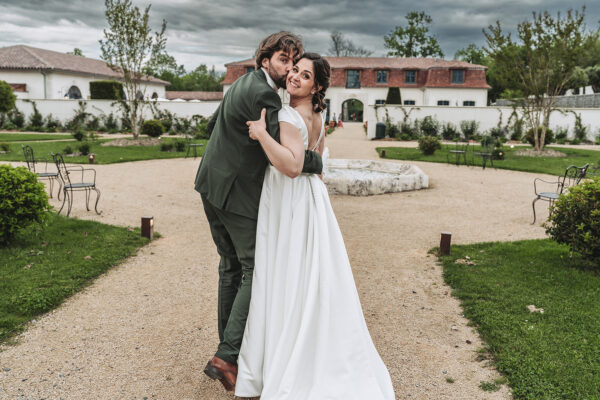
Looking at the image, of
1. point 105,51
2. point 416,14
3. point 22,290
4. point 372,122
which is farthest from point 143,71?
point 416,14

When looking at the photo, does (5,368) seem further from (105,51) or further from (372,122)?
(372,122)

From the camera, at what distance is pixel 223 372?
110 inches

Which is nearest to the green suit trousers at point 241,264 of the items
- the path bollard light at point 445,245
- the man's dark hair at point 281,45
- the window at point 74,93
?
the man's dark hair at point 281,45

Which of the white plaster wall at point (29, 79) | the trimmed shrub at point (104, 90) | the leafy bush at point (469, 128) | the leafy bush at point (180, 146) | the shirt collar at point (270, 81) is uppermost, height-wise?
the white plaster wall at point (29, 79)

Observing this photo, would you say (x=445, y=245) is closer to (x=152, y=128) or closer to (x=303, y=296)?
(x=303, y=296)

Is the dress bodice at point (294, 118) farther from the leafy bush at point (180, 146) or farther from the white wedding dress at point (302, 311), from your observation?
the leafy bush at point (180, 146)

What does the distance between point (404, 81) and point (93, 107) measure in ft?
78.7

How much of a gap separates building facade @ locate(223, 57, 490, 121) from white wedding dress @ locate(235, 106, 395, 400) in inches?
1387

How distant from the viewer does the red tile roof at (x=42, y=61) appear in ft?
124

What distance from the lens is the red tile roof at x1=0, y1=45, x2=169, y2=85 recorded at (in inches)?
1487

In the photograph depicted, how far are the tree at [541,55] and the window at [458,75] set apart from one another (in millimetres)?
18892

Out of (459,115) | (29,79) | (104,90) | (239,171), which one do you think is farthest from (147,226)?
(29,79)

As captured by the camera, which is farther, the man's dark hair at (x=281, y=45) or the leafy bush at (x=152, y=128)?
the leafy bush at (x=152, y=128)

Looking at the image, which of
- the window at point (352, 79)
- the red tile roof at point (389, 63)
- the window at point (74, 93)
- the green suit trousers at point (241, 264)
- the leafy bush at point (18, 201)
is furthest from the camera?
the window at point (352, 79)
